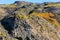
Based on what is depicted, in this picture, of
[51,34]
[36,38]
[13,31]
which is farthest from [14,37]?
[51,34]

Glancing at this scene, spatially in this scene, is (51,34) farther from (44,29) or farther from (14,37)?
(14,37)

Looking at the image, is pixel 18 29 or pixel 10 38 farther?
pixel 18 29

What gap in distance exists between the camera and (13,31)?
2484cm

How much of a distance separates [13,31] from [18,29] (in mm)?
690

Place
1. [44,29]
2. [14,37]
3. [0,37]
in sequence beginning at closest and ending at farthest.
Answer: [0,37] < [14,37] < [44,29]

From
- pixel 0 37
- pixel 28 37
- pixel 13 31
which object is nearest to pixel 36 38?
pixel 28 37

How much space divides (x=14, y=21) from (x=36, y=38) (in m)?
2.83

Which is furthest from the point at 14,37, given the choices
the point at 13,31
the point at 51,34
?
the point at 51,34

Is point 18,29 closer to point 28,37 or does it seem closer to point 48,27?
point 28,37

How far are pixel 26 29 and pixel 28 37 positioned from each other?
0.97 metres

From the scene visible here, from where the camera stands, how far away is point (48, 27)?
27.2 metres

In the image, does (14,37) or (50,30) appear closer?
(14,37)

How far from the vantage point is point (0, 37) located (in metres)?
22.9

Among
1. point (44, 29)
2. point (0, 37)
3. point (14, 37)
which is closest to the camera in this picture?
point (0, 37)
